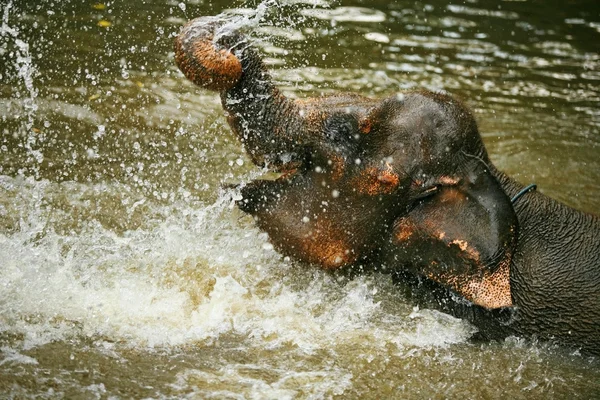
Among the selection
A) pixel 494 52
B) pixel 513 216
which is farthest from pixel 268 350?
pixel 494 52

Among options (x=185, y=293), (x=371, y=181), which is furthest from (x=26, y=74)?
(x=371, y=181)

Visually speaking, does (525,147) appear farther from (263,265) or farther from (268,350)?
(268,350)

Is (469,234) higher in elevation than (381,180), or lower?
lower

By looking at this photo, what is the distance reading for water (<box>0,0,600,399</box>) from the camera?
149 inches

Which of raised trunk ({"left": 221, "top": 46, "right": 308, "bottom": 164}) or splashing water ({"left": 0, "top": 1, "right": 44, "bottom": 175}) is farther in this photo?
splashing water ({"left": 0, "top": 1, "right": 44, "bottom": 175})

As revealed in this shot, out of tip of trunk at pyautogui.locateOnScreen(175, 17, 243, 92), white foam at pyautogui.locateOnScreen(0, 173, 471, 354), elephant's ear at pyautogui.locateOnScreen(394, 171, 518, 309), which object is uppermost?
tip of trunk at pyautogui.locateOnScreen(175, 17, 243, 92)

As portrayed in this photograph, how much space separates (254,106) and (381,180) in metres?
0.69

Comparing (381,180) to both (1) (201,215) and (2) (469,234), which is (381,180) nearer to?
(2) (469,234)

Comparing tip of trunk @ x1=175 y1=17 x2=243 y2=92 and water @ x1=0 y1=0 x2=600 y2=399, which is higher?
tip of trunk @ x1=175 y1=17 x2=243 y2=92

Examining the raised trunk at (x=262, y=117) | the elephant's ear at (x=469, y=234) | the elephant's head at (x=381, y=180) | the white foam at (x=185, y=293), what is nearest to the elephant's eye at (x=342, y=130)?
the elephant's head at (x=381, y=180)

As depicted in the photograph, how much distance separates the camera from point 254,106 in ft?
12.6

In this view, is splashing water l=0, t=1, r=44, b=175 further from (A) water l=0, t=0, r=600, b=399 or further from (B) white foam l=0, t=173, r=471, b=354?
(B) white foam l=0, t=173, r=471, b=354

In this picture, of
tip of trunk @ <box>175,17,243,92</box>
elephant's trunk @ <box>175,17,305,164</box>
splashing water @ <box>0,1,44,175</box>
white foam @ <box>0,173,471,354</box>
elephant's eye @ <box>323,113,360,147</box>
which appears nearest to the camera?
tip of trunk @ <box>175,17,243,92</box>

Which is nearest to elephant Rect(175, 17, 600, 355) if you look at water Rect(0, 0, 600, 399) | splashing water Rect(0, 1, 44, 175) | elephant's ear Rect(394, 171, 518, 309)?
elephant's ear Rect(394, 171, 518, 309)
